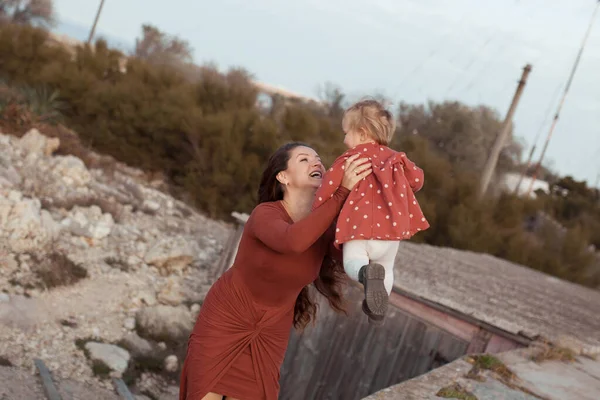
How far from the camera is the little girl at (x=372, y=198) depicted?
263cm

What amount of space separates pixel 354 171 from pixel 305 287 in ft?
2.81

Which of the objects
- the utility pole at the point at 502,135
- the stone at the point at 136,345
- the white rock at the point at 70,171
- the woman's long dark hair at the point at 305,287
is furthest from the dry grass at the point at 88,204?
the utility pole at the point at 502,135

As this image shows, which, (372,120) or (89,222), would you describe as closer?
(372,120)

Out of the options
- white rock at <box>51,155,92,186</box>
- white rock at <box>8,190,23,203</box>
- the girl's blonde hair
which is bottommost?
white rock at <box>8,190,23,203</box>

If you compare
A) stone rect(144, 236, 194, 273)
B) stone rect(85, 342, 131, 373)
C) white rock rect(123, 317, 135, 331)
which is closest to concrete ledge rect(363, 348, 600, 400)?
stone rect(85, 342, 131, 373)

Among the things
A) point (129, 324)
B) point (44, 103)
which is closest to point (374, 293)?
point (129, 324)

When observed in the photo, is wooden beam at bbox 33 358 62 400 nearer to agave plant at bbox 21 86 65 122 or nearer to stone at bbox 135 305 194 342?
stone at bbox 135 305 194 342

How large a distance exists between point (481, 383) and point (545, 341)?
159 centimetres

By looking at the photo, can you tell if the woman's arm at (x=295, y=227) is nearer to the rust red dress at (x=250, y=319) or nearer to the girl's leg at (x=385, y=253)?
the rust red dress at (x=250, y=319)

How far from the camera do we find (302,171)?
2.99 metres

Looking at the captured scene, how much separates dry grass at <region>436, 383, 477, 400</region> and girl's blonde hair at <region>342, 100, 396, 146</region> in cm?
150

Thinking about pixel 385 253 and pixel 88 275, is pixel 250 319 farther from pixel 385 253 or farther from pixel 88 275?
pixel 88 275

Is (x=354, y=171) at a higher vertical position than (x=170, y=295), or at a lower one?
higher

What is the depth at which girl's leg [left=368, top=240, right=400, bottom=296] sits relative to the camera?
268cm
